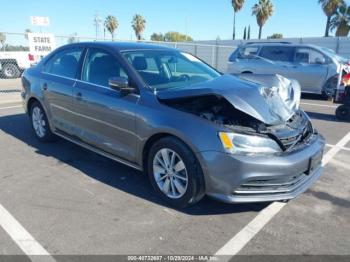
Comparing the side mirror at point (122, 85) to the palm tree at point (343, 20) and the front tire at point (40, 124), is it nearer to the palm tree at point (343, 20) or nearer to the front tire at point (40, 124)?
the front tire at point (40, 124)

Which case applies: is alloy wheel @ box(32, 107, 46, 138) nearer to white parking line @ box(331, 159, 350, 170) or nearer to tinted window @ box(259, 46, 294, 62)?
white parking line @ box(331, 159, 350, 170)

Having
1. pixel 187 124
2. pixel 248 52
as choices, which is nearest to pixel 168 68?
pixel 187 124

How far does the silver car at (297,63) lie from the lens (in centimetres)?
1106

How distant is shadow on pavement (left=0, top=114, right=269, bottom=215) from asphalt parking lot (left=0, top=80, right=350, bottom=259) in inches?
0.5

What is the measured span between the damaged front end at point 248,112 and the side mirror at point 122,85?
382mm

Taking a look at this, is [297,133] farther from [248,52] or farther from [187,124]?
[248,52]

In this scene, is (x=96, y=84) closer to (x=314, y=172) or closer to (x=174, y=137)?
(x=174, y=137)

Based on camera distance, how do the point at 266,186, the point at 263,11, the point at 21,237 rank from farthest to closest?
1. the point at 263,11
2. the point at 266,186
3. the point at 21,237

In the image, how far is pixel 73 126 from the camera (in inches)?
192

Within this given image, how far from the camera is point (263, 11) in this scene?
48.6 m

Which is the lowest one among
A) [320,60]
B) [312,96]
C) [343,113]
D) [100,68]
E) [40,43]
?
[312,96]

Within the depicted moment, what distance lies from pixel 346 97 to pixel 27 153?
6869mm

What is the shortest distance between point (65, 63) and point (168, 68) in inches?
65.2

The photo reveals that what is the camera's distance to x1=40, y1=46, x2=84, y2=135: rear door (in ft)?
16.0
